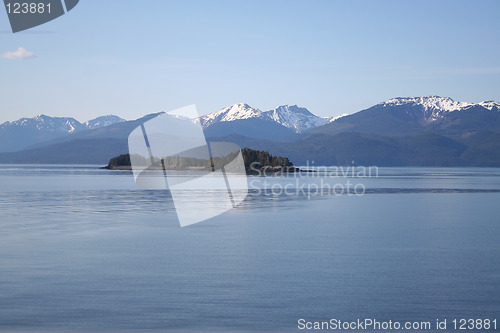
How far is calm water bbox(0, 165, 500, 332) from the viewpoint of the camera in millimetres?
13508

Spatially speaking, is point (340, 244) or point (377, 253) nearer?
point (377, 253)

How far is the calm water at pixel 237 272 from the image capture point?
13.5 meters

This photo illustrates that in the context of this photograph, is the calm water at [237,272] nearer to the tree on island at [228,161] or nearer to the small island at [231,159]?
the small island at [231,159]

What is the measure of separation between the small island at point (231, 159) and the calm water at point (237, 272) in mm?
102213

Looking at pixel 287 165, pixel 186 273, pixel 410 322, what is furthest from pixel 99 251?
pixel 287 165

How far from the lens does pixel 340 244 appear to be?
23875mm

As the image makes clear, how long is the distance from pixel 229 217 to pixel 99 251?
1335cm

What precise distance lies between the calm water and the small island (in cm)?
10221

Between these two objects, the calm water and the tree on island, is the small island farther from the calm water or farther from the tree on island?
the calm water

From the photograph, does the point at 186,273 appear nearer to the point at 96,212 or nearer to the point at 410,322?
the point at 410,322

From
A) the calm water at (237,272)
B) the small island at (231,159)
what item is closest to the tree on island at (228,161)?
the small island at (231,159)

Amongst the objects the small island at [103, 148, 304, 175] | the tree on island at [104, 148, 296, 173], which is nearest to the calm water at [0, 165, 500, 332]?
the small island at [103, 148, 304, 175]

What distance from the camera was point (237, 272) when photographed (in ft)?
58.9

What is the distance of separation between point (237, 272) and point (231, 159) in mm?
131977
